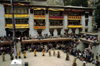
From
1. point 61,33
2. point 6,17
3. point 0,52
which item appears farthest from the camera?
point 61,33

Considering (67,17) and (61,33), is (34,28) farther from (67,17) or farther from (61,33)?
(67,17)

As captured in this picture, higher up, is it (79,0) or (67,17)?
(79,0)

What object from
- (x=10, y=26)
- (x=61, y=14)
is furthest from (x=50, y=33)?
(x=10, y=26)

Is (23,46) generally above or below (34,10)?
below

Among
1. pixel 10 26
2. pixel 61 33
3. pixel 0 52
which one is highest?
pixel 10 26

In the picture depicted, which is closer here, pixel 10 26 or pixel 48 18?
pixel 10 26

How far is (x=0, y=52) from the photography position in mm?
23594

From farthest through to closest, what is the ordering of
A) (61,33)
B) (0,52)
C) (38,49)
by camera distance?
(61,33) → (38,49) → (0,52)

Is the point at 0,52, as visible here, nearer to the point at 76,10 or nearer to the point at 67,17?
the point at 67,17

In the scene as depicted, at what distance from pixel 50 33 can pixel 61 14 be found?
7.88 meters

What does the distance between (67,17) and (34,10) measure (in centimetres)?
1169

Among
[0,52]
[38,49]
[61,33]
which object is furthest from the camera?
[61,33]

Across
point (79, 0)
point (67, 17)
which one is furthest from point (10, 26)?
point (79, 0)

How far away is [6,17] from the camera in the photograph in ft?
101
